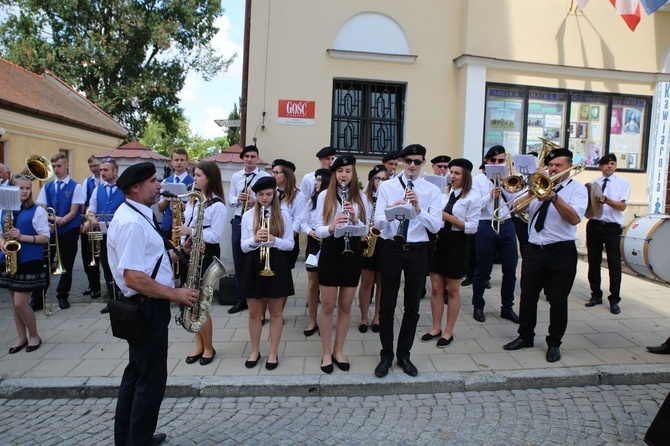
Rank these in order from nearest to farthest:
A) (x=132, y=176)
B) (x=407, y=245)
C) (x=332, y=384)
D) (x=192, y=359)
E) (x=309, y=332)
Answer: (x=132, y=176)
(x=332, y=384)
(x=407, y=245)
(x=192, y=359)
(x=309, y=332)

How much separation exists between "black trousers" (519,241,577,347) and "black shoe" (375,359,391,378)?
1.76 m

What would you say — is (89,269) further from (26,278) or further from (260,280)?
(260,280)

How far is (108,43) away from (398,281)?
26.5 m

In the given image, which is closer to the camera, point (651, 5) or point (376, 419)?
point (376, 419)

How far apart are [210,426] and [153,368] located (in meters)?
0.93

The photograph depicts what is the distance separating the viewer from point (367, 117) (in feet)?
33.0

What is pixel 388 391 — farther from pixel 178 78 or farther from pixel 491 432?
pixel 178 78

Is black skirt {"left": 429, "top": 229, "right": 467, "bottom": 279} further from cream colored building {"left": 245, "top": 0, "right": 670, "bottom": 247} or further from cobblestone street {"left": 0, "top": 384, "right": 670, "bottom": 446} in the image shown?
cream colored building {"left": 245, "top": 0, "right": 670, "bottom": 247}

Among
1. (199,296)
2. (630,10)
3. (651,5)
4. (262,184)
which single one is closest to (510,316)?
(262,184)

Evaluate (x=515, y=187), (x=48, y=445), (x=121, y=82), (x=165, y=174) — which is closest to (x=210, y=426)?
(x=48, y=445)

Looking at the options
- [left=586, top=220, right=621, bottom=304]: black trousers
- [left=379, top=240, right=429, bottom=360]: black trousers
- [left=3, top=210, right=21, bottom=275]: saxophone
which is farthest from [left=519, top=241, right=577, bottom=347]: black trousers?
[left=3, top=210, right=21, bottom=275]: saxophone

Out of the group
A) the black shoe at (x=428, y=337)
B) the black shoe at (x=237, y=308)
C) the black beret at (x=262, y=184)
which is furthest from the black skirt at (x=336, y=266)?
the black shoe at (x=237, y=308)

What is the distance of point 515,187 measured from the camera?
5.16 metres

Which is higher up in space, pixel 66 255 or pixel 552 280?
pixel 552 280
